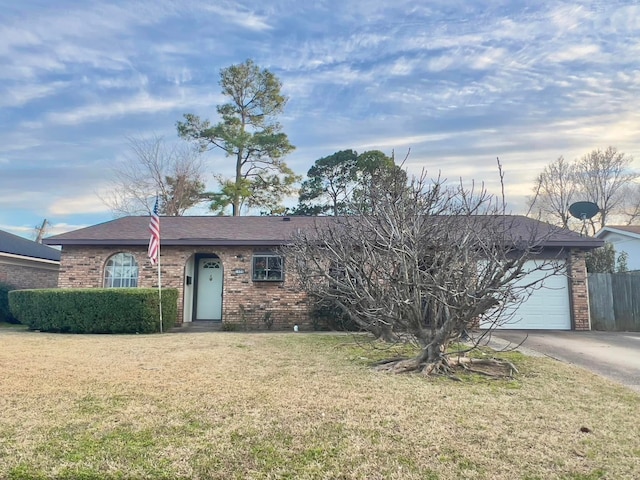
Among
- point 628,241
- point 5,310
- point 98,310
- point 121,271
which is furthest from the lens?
point 628,241

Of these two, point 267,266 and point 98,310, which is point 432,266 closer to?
point 267,266

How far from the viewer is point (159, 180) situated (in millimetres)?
24406

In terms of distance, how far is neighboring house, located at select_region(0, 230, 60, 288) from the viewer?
15.1 metres

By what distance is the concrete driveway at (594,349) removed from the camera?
246 inches

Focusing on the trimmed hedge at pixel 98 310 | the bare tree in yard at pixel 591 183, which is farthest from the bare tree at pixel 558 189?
the trimmed hedge at pixel 98 310

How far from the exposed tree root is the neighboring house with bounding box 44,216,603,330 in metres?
6.16

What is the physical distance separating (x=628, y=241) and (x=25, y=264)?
25.2 m

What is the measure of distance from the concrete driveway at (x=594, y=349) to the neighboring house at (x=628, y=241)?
8904 millimetres

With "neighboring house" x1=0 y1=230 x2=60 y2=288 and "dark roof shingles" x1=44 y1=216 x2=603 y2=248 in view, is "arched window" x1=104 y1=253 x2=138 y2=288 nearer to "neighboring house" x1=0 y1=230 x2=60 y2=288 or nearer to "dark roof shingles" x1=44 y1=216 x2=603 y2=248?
"dark roof shingles" x1=44 y1=216 x2=603 y2=248

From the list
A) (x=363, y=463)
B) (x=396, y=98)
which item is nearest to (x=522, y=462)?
(x=363, y=463)

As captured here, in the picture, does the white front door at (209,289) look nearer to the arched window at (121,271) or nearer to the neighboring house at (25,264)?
the arched window at (121,271)

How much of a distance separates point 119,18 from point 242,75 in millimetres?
16535

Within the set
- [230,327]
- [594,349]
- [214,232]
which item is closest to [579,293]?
→ [594,349]

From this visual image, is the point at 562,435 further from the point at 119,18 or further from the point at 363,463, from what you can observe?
the point at 119,18
